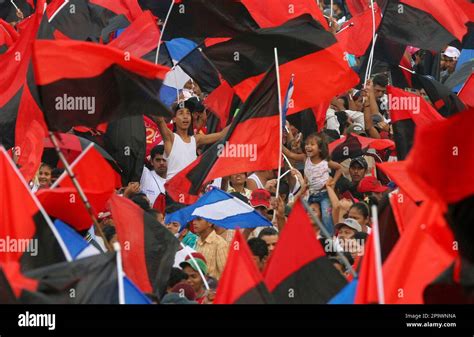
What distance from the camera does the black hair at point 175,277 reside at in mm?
10859

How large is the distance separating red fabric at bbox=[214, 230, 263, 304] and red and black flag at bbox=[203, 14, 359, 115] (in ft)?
14.5

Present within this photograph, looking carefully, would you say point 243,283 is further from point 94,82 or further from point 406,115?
point 406,115

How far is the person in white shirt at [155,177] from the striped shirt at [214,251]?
136 centimetres

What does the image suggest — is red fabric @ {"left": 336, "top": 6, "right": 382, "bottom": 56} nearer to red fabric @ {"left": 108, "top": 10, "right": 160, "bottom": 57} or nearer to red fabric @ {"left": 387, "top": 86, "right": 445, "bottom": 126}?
red fabric @ {"left": 108, "top": 10, "right": 160, "bottom": 57}

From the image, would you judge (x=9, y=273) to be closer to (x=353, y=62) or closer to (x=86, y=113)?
(x=86, y=113)

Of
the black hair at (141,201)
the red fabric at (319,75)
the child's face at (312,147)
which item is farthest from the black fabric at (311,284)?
the child's face at (312,147)

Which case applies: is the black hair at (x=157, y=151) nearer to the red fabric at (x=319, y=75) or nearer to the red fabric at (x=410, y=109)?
the red fabric at (x=319, y=75)

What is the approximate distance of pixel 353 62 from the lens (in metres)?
18.6

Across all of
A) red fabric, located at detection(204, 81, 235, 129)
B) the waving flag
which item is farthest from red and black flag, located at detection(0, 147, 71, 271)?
red fabric, located at detection(204, 81, 235, 129)

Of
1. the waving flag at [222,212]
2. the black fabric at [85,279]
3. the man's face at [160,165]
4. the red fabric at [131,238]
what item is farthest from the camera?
the man's face at [160,165]

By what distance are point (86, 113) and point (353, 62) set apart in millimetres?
8755

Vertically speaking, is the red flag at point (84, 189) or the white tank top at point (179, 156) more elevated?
the red flag at point (84, 189)

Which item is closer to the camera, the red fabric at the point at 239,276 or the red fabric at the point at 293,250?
the red fabric at the point at 239,276

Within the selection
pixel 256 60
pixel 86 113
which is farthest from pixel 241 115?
pixel 86 113
